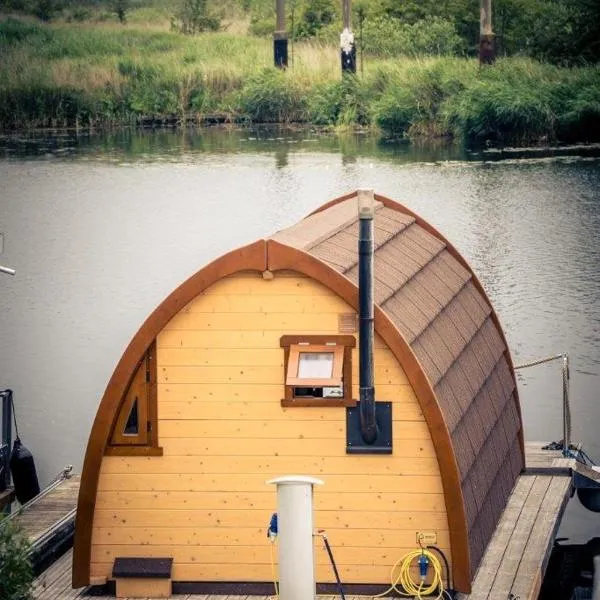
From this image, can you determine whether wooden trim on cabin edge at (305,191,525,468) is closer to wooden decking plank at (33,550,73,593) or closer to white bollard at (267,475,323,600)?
wooden decking plank at (33,550,73,593)

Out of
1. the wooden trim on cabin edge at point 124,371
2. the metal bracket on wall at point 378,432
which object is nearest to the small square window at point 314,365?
the metal bracket on wall at point 378,432

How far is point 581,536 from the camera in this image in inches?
652

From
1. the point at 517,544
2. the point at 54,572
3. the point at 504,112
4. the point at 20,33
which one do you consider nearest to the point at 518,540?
the point at 517,544

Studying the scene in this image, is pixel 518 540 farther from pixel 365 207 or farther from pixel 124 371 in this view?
pixel 124 371

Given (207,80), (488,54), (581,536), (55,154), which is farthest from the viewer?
(207,80)

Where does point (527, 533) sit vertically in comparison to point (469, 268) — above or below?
below

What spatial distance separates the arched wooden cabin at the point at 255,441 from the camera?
478 inches

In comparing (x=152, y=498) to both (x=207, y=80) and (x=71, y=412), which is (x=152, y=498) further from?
(x=207, y=80)

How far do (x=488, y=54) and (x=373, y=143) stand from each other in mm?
4350

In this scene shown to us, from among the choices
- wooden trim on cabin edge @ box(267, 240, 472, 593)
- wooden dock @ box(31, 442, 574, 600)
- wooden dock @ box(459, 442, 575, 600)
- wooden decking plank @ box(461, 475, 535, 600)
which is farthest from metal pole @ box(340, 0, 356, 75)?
wooden trim on cabin edge @ box(267, 240, 472, 593)

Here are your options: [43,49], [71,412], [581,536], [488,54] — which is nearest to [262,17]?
[43,49]

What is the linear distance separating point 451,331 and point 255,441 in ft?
7.69

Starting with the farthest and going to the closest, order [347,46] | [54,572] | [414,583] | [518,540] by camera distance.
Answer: [347,46]
[518,540]
[54,572]
[414,583]

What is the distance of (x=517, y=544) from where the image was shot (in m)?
13.2
